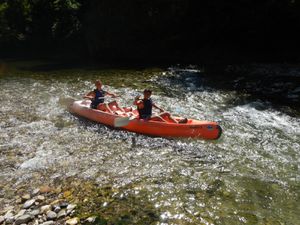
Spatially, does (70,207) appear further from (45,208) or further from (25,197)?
(25,197)

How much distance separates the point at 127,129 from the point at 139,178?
10.8 ft

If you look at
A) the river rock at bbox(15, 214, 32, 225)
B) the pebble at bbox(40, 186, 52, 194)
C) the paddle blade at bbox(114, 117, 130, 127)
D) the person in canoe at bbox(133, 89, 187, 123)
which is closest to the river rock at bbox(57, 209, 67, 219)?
the river rock at bbox(15, 214, 32, 225)

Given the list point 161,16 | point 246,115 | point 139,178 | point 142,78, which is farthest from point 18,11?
point 139,178

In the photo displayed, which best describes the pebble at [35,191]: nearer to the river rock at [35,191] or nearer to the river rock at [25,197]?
the river rock at [35,191]

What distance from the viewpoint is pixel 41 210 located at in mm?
7082

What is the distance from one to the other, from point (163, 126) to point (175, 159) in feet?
5.71

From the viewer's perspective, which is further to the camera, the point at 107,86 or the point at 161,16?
the point at 161,16

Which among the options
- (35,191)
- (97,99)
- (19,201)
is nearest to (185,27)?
(97,99)

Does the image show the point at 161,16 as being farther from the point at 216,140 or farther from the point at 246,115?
the point at 216,140

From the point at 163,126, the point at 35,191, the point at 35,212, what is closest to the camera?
the point at 35,212

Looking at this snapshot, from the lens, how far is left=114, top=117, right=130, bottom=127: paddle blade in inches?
439

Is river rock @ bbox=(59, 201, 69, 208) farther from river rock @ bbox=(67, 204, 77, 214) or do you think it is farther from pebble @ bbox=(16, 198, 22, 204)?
pebble @ bbox=(16, 198, 22, 204)

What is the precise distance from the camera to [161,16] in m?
23.5

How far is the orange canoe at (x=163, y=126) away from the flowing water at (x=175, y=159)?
24cm
